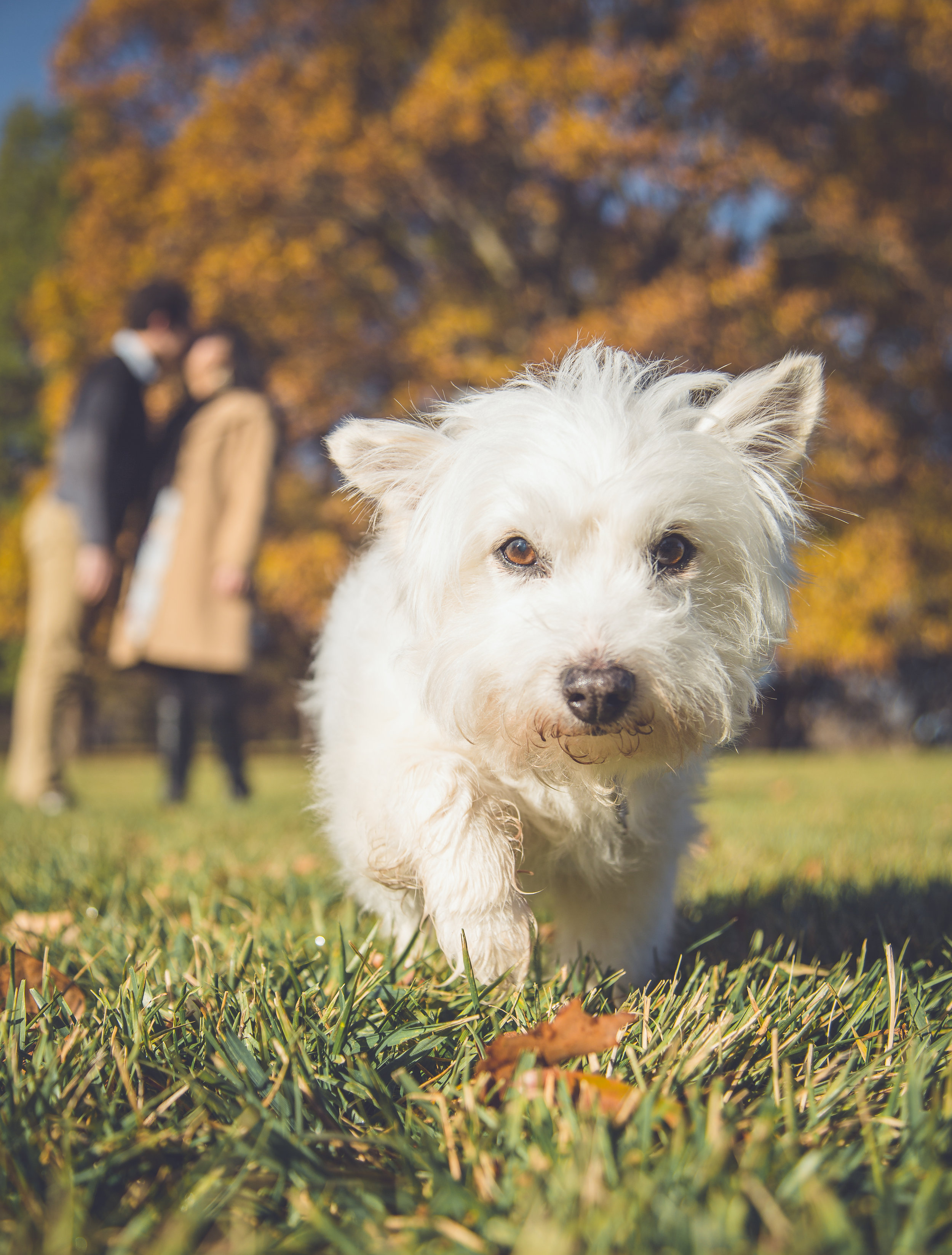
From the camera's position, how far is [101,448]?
5.21 metres

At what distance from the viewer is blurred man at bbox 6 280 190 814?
516 cm

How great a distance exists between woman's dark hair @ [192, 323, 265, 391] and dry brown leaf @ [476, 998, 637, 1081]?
504 cm

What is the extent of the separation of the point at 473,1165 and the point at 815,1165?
1.36 feet

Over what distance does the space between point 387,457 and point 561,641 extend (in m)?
0.78

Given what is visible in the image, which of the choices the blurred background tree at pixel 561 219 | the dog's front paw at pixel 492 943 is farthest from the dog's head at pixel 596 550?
the blurred background tree at pixel 561 219

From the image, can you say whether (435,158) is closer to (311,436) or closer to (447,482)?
(311,436)

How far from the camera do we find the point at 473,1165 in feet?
3.66

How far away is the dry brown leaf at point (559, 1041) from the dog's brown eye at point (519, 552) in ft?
3.11

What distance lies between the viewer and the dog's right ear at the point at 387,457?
218 centimetres

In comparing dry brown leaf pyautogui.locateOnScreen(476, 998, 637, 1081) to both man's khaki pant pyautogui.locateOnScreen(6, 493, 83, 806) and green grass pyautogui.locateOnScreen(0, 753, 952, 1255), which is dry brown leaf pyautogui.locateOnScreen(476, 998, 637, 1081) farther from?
man's khaki pant pyautogui.locateOnScreen(6, 493, 83, 806)

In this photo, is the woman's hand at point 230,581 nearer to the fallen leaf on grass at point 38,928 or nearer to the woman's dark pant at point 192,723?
the woman's dark pant at point 192,723

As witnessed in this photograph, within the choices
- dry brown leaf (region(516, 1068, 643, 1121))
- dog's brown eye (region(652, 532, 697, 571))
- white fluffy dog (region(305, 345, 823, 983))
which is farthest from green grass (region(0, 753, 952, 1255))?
dog's brown eye (region(652, 532, 697, 571))

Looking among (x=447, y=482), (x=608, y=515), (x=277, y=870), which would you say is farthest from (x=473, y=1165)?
(x=277, y=870)

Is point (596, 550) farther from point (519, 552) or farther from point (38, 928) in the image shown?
point (38, 928)
